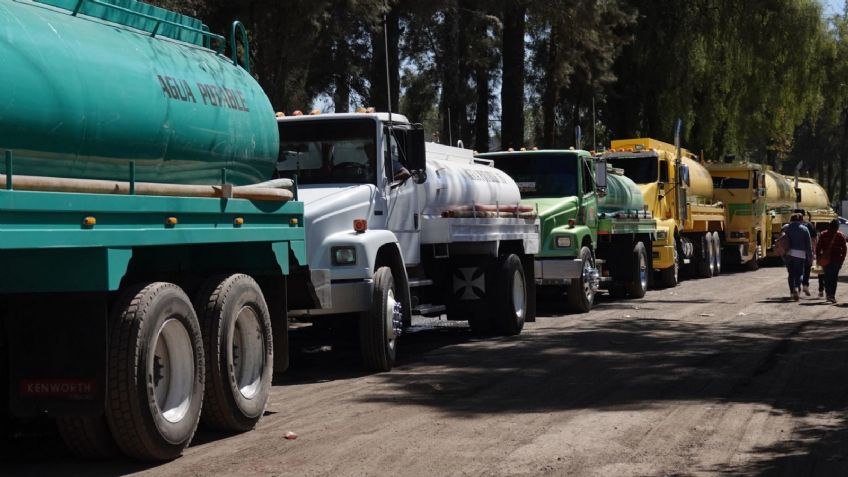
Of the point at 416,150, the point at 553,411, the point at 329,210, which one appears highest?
the point at 416,150

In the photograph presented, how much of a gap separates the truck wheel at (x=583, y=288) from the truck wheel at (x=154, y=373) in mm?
12640

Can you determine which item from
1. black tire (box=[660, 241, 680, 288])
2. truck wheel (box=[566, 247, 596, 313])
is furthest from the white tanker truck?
black tire (box=[660, 241, 680, 288])

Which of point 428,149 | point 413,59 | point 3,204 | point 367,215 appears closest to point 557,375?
point 367,215

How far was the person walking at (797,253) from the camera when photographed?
23125 millimetres

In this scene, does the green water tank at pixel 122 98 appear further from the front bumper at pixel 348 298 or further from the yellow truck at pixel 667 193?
the yellow truck at pixel 667 193

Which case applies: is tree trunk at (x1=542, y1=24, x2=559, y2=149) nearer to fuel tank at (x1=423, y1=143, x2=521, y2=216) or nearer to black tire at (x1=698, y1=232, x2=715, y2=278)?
black tire at (x1=698, y1=232, x2=715, y2=278)

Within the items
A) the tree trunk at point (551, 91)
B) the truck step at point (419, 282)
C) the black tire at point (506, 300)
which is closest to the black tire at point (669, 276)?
the tree trunk at point (551, 91)

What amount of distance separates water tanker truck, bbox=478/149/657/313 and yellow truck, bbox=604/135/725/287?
1.94 m

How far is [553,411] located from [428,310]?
505 centimetres

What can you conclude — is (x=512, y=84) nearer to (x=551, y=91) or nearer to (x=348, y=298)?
(x=551, y=91)

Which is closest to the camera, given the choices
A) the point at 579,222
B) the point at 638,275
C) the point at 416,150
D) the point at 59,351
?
the point at 59,351

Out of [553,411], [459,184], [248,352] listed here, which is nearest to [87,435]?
[248,352]

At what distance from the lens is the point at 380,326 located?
1211 cm

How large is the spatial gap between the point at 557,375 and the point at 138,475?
18.5 feet
